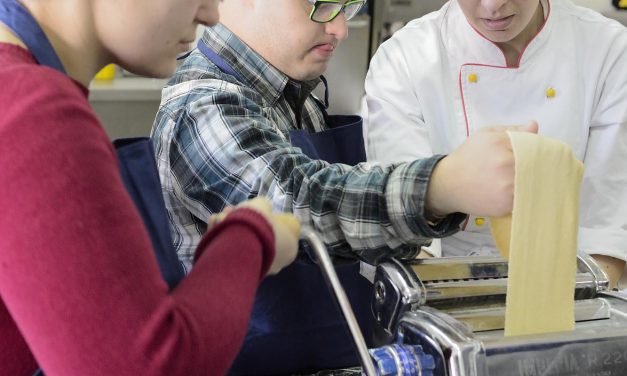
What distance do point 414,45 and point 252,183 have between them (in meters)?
0.68

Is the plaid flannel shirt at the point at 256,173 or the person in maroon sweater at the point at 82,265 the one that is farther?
the plaid flannel shirt at the point at 256,173

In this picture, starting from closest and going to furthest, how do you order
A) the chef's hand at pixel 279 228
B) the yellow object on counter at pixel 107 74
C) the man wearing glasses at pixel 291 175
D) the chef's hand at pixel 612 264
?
the chef's hand at pixel 279 228 < the man wearing glasses at pixel 291 175 < the chef's hand at pixel 612 264 < the yellow object on counter at pixel 107 74

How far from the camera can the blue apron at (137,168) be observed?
22.4 inches

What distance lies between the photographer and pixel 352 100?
2088mm

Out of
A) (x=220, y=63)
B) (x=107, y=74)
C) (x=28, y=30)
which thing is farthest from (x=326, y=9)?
(x=107, y=74)

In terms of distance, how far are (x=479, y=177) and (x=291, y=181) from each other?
0.72 feet

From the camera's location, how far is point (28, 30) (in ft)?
1.87

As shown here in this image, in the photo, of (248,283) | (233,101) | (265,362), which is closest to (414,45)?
(233,101)

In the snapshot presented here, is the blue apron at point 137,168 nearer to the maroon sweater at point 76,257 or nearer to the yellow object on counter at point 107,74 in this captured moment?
the maroon sweater at point 76,257

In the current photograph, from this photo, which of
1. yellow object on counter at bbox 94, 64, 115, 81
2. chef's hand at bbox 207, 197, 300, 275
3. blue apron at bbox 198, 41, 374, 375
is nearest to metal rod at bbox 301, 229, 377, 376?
chef's hand at bbox 207, 197, 300, 275

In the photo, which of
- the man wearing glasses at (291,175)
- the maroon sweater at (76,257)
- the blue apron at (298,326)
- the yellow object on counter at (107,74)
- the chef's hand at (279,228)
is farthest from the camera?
the yellow object on counter at (107,74)

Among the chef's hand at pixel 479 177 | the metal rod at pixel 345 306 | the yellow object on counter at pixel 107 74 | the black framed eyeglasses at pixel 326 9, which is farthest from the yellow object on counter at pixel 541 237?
the yellow object on counter at pixel 107 74

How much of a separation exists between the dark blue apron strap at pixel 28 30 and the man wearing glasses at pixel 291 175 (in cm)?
32

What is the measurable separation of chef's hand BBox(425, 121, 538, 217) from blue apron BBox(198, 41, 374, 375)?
23 cm
